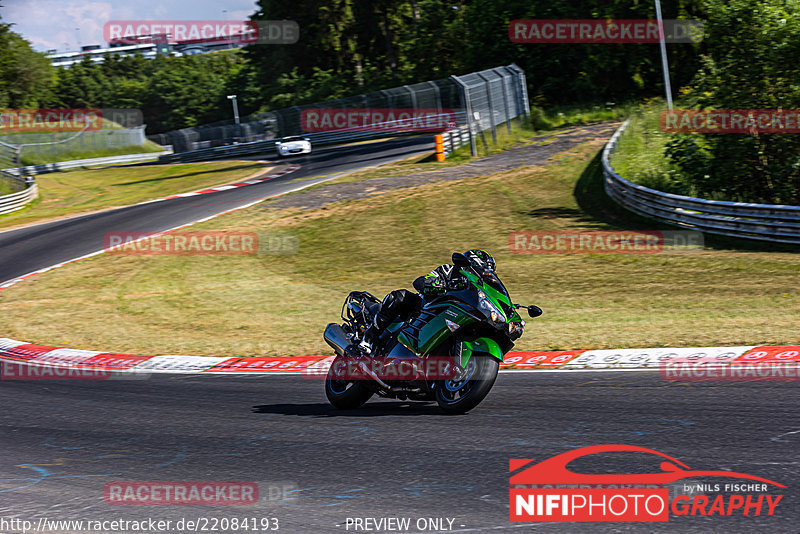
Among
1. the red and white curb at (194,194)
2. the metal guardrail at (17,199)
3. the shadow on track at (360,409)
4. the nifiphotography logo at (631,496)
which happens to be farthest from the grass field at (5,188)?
the nifiphotography logo at (631,496)

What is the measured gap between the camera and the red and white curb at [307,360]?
27.5 feet

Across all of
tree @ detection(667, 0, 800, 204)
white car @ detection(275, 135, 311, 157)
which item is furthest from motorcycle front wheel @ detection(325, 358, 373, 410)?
white car @ detection(275, 135, 311, 157)

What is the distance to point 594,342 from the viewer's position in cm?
1003

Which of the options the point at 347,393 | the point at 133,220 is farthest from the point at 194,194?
the point at 347,393

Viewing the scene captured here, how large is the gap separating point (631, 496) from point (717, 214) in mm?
14750

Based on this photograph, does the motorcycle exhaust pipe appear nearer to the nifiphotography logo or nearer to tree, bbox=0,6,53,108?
the nifiphotography logo

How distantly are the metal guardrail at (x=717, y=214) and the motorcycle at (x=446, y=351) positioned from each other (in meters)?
11.6

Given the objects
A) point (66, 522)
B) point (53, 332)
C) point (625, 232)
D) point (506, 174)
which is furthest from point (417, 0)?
point (66, 522)

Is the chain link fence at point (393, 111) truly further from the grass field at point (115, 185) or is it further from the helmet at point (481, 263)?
the helmet at point (481, 263)

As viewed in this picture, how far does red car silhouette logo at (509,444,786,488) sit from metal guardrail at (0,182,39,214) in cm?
3168

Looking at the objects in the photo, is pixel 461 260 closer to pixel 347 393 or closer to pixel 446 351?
pixel 446 351

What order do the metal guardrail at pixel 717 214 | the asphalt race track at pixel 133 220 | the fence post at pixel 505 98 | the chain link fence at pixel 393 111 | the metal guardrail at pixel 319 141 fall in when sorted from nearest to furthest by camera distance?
the metal guardrail at pixel 717 214 → the asphalt race track at pixel 133 220 → the chain link fence at pixel 393 111 → the fence post at pixel 505 98 → the metal guardrail at pixel 319 141

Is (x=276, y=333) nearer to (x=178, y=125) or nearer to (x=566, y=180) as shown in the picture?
(x=566, y=180)

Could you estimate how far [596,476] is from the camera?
16.5ft
